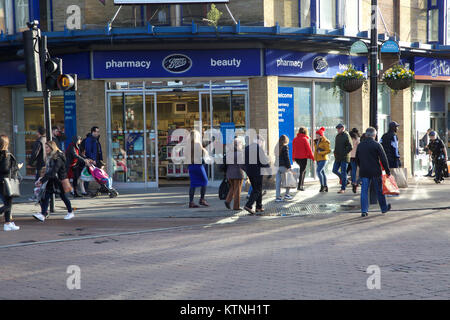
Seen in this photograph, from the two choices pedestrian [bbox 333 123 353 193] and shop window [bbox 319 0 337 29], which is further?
shop window [bbox 319 0 337 29]

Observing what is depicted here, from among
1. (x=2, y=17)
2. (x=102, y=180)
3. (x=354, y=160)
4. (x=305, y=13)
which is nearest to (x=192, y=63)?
(x=305, y=13)

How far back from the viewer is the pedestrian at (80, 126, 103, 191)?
51.2 ft

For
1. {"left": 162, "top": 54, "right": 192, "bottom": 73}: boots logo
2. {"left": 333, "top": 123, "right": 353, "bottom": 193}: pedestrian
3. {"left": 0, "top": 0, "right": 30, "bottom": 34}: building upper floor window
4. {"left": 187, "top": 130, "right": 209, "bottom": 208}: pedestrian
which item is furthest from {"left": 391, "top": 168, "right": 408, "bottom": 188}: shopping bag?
{"left": 0, "top": 0, "right": 30, "bottom": 34}: building upper floor window

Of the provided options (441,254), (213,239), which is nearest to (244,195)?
(213,239)

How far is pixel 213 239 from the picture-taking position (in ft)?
31.1

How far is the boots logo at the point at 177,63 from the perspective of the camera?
56.3 feet

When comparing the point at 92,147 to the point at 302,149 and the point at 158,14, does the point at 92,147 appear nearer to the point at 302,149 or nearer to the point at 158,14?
the point at 158,14

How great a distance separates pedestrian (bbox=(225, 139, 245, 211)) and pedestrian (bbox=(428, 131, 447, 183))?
8944 millimetres

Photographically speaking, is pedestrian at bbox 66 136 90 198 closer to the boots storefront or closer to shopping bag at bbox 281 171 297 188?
the boots storefront

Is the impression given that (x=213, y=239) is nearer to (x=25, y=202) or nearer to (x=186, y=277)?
(x=186, y=277)

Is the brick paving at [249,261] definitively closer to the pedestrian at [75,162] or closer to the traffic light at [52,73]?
the traffic light at [52,73]

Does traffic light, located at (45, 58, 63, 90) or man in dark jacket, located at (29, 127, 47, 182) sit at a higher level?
traffic light, located at (45, 58, 63, 90)

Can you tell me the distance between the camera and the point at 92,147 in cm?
1563

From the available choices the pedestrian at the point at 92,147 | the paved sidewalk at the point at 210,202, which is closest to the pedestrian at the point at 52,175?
the paved sidewalk at the point at 210,202
